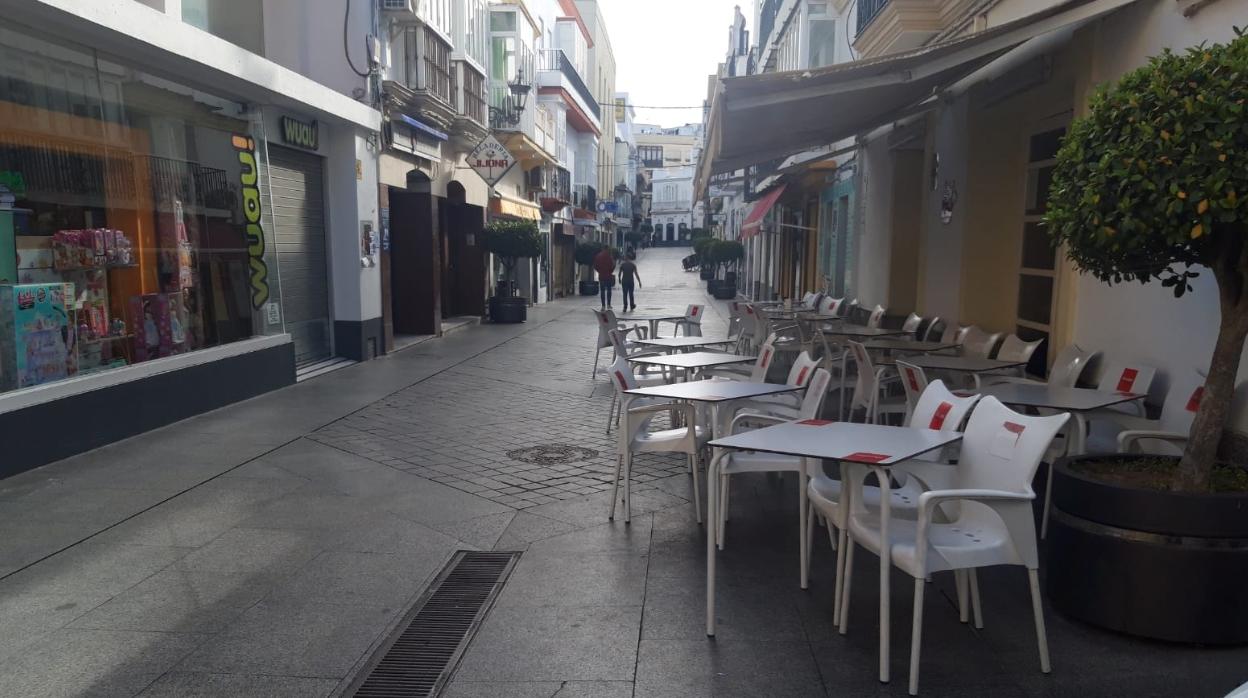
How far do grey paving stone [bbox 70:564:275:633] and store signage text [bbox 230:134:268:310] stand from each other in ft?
19.9

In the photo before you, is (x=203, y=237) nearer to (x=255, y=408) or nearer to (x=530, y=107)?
(x=255, y=408)

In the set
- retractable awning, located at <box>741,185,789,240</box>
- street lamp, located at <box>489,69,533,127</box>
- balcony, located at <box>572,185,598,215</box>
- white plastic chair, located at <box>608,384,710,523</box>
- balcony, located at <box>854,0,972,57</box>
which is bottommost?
white plastic chair, located at <box>608,384,710,523</box>

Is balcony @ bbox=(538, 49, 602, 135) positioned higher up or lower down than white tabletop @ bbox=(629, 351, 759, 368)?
higher up

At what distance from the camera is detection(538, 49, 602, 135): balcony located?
29791 mm

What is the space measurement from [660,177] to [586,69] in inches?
2427

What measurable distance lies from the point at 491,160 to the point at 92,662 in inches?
558

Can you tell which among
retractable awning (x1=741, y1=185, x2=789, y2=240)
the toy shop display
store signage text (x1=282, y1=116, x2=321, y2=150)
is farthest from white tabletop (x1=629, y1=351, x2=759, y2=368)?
retractable awning (x1=741, y1=185, x2=789, y2=240)

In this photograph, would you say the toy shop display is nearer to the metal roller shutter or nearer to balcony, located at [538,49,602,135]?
the metal roller shutter

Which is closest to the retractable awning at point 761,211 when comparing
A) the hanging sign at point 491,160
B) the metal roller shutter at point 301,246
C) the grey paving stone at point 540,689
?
the hanging sign at point 491,160

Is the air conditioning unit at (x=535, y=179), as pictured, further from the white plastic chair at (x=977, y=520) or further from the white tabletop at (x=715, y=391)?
the white plastic chair at (x=977, y=520)

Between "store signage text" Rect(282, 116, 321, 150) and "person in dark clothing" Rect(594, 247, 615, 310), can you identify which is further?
"person in dark clothing" Rect(594, 247, 615, 310)

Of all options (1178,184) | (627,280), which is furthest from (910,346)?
(627,280)

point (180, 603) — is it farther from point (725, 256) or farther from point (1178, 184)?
point (725, 256)

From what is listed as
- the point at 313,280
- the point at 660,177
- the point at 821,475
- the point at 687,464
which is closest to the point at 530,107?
the point at 313,280
